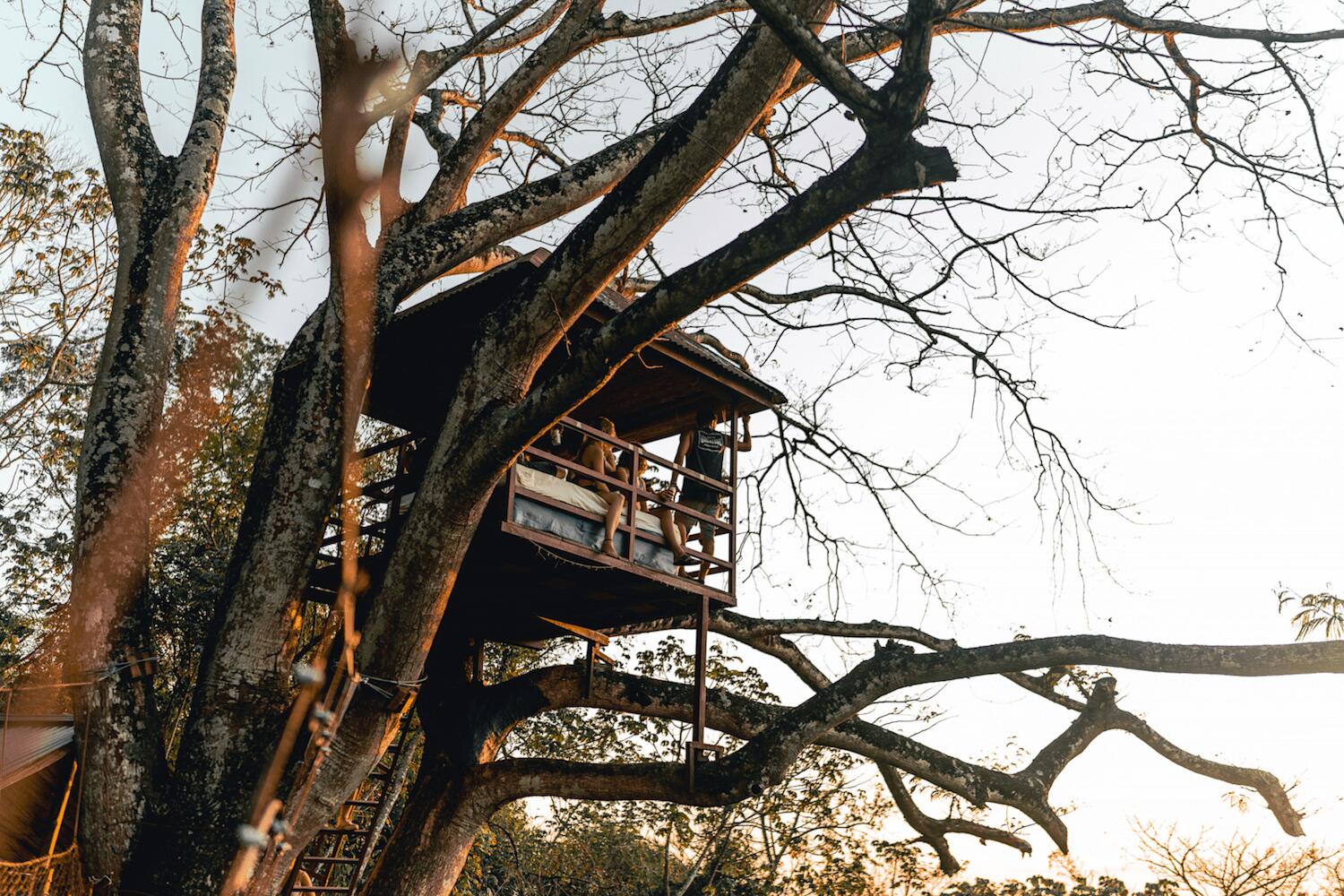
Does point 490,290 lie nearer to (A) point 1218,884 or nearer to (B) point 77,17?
(B) point 77,17

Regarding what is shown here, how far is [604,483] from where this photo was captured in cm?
713

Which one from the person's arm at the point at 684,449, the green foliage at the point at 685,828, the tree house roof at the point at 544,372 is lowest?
the green foliage at the point at 685,828

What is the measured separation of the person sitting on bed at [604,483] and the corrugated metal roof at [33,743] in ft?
10.9

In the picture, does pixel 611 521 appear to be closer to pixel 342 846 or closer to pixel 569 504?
pixel 569 504

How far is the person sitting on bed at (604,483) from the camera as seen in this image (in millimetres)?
6965

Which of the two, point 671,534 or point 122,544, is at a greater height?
point 671,534

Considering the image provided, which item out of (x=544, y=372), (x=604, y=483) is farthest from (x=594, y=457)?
(x=544, y=372)

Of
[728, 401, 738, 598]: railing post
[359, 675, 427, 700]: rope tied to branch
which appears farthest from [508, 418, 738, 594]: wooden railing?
[359, 675, 427, 700]: rope tied to branch

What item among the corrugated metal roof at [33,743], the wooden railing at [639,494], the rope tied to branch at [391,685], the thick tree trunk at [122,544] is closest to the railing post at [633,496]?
the wooden railing at [639,494]

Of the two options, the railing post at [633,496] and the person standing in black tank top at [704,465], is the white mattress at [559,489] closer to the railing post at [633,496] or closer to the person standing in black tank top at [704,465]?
the railing post at [633,496]

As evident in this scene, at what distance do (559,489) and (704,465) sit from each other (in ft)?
5.20

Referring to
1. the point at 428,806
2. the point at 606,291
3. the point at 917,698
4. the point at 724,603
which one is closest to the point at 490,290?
the point at 606,291

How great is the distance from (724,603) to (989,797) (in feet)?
7.26

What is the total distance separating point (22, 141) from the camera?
13773 mm
